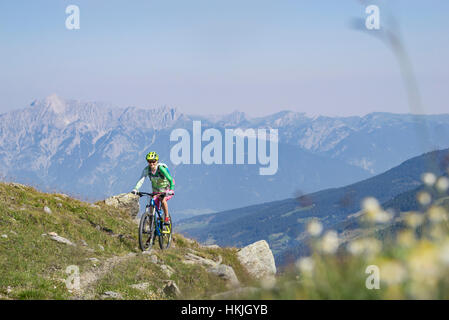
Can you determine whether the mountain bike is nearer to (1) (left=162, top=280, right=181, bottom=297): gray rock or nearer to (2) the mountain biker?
(2) the mountain biker

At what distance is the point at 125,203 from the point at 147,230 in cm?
954

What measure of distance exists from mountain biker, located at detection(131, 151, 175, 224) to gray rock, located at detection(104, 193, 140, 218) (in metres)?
9.62

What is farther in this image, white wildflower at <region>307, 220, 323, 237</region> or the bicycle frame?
the bicycle frame

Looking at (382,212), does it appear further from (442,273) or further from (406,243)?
(442,273)

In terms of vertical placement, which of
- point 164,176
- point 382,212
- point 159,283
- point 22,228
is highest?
point 164,176

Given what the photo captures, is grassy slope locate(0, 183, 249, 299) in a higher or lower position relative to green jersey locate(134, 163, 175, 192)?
lower

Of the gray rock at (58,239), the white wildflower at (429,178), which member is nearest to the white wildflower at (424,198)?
the white wildflower at (429,178)

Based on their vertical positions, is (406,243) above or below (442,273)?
above

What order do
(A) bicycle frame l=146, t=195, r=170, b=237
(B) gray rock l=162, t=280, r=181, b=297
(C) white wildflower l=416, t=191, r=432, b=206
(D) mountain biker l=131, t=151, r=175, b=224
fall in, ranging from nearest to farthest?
(C) white wildflower l=416, t=191, r=432, b=206 < (B) gray rock l=162, t=280, r=181, b=297 < (D) mountain biker l=131, t=151, r=175, b=224 < (A) bicycle frame l=146, t=195, r=170, b=237

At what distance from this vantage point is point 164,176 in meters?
16.6

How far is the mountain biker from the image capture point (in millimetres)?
16109

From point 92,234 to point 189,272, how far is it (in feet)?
22.7

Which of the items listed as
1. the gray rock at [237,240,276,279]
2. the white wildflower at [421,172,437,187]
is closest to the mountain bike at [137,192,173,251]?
the gray rock at [237,240,276,279]
